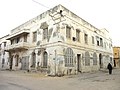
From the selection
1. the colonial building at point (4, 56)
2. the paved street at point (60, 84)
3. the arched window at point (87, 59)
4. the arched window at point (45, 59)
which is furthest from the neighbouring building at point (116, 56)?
the paved street at point (60, 84)

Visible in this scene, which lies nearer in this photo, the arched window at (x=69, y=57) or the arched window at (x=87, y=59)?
the arched window at (x=69, y=57)

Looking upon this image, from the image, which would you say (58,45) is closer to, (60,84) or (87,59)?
(87,59)

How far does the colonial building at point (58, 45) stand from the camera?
17.5 m

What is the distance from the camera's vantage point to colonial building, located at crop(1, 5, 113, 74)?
17.5 meters

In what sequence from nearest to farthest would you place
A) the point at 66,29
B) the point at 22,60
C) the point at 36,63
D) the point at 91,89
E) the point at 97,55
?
1. the point at 91,89
2. the point at 66,29
3. the point at 36,63
4. the point at 22,60
5. the point at 97,55

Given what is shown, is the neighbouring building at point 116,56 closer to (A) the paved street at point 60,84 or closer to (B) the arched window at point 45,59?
(B) the arched window at point 45,59

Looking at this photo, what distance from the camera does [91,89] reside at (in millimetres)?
8492

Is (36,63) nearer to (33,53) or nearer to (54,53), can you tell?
(33,53)

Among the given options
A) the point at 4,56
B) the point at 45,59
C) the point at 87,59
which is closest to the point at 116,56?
the point at 87,59

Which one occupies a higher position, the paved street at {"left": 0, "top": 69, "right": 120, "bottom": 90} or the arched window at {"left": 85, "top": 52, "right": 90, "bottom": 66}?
the arched window at {"left": 85, "top": 52, "right": 90, "bottom": 66}

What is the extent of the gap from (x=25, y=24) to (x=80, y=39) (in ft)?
28.8

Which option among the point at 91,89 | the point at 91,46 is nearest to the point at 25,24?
the point at 91,46

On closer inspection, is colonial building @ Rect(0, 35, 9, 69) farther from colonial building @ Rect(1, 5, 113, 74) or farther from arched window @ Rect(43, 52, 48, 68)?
arched window @ Rect(43, 52, 48, 68)

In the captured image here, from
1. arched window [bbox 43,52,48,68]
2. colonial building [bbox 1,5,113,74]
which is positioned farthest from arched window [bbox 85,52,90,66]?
arched window [bbox 43,52,48,68]
